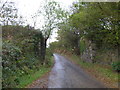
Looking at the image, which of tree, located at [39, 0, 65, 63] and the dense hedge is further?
tree, located at [39, 0, 65, 63]

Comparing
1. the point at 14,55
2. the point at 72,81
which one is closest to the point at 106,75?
the point at 72,81

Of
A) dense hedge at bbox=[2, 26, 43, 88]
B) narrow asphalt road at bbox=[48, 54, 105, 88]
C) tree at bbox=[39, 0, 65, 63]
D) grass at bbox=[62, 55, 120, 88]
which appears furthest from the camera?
tree at bbox=[39, 0, 65, 63]

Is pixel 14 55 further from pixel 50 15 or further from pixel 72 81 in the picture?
pixel 50 15

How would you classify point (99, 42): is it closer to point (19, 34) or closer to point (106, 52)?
point (106, 52)

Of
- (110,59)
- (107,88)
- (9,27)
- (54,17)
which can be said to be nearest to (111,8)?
(107,88)

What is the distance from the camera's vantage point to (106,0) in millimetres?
6035

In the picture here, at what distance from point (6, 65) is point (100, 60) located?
9087 millimetres

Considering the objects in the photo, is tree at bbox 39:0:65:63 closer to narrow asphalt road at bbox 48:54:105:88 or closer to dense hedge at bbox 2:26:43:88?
dense hedge at bbox 2:26:43:88

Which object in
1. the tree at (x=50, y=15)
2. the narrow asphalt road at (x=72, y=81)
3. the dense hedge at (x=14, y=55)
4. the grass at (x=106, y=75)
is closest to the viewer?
the dense hedge at (x=14, y=55)

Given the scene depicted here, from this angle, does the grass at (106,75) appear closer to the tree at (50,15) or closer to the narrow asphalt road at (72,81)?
the narrow asphalt road at (72,81)

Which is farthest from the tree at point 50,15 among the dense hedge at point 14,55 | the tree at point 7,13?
the tree at point 7,13

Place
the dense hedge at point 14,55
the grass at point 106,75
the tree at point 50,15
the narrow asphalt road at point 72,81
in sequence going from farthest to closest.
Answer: the tree at point 50,15 → the grass at point 106,75 → the narrow asphalt road at point 72,81 → the dense hedge at point 14,55

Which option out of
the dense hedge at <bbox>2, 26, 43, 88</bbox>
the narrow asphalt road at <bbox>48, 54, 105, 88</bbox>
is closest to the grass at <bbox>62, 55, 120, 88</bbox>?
the narrow asphalt road at <bbox>48, 54, 105, 88</bbox>

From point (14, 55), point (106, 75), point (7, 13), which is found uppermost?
point (7, 13)
